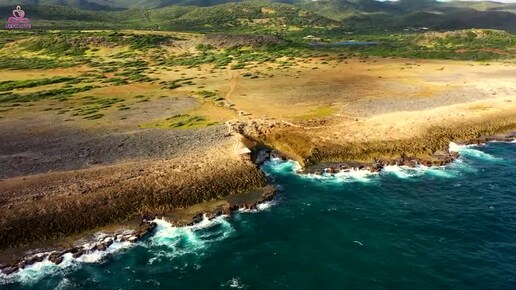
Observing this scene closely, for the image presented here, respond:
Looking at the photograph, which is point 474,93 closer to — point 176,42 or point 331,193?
point 331,193

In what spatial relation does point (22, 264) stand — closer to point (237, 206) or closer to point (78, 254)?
point (78, 254)

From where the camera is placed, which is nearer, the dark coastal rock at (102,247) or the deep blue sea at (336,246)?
the deep blue sea at (336,246)

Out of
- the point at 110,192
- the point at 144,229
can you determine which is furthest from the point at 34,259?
the point at 110,192

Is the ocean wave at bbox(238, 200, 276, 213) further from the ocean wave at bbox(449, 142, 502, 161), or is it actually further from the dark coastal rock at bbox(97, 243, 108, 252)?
the ocean wave at bbox(449, 142, 502, 161)

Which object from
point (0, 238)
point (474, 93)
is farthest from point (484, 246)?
point (474, 93)

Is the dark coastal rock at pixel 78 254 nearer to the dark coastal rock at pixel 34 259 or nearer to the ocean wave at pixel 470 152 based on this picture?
the dark coastal rock at pixel 34 259

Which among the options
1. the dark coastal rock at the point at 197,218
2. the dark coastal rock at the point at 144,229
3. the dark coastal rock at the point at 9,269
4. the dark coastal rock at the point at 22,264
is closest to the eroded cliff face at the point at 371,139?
the dark coastal rock at the point at 197,218
